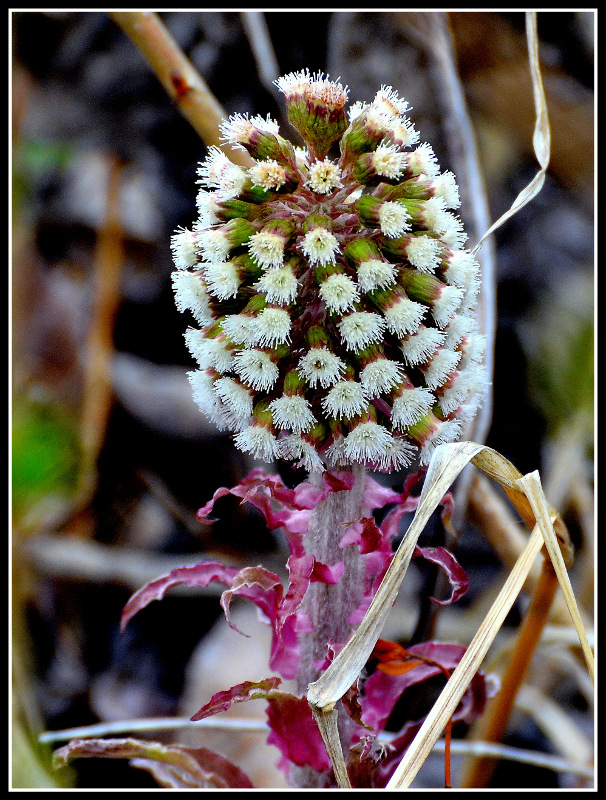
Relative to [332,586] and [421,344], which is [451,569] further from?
[421,344]

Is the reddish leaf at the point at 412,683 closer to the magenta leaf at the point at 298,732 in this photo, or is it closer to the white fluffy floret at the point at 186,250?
the magenta leaf at the point at 298,732

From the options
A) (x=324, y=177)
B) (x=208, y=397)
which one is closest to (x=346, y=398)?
(x=208, y=397)

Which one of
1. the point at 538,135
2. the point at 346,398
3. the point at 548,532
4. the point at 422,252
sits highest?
the point at 538,135

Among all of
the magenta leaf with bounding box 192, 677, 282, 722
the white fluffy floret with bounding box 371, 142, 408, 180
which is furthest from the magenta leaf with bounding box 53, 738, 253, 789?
the white fluffy floret with bounding box 371, 142, 408, 180

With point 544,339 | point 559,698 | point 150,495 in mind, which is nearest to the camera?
point 559,698

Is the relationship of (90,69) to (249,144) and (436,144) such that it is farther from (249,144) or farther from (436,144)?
(249,144)
